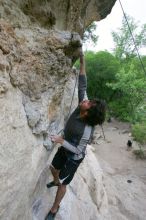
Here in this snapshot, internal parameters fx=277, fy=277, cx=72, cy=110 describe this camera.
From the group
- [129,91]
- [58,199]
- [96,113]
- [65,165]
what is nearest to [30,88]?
[96,113]

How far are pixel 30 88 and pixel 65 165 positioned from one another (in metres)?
1.76

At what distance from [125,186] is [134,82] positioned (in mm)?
11084

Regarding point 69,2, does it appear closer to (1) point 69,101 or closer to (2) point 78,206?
(1) point 69,101

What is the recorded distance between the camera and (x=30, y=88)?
420 cm

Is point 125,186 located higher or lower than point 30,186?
lower

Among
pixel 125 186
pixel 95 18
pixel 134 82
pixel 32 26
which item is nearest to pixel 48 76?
pixel 32 26

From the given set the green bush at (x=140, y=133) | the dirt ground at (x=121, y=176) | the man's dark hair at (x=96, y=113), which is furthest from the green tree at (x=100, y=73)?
the man's dark hair at (x=96, y=113)

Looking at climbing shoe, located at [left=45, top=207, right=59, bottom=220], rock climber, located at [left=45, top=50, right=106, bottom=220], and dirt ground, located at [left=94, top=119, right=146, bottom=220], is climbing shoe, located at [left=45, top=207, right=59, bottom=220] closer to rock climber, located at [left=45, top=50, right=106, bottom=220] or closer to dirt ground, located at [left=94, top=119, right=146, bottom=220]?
rock climber, located at [left=45, top=50, right=106, bottom=220]

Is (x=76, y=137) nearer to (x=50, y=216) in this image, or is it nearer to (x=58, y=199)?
(x=58, y=199)

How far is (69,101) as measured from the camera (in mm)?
6738

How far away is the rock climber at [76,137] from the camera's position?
15.5ft

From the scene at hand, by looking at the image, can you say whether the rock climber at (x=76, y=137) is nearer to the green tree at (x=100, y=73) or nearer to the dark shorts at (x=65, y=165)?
the dark shorts at (x=65, y=165)

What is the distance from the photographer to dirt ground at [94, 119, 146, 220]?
945 cm

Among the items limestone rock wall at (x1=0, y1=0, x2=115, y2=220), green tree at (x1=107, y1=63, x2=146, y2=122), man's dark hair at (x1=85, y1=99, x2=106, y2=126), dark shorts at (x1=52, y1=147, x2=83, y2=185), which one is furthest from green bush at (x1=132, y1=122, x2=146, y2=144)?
man's dark hair at (x1=85, y1=99, x2=106, y2=126)
